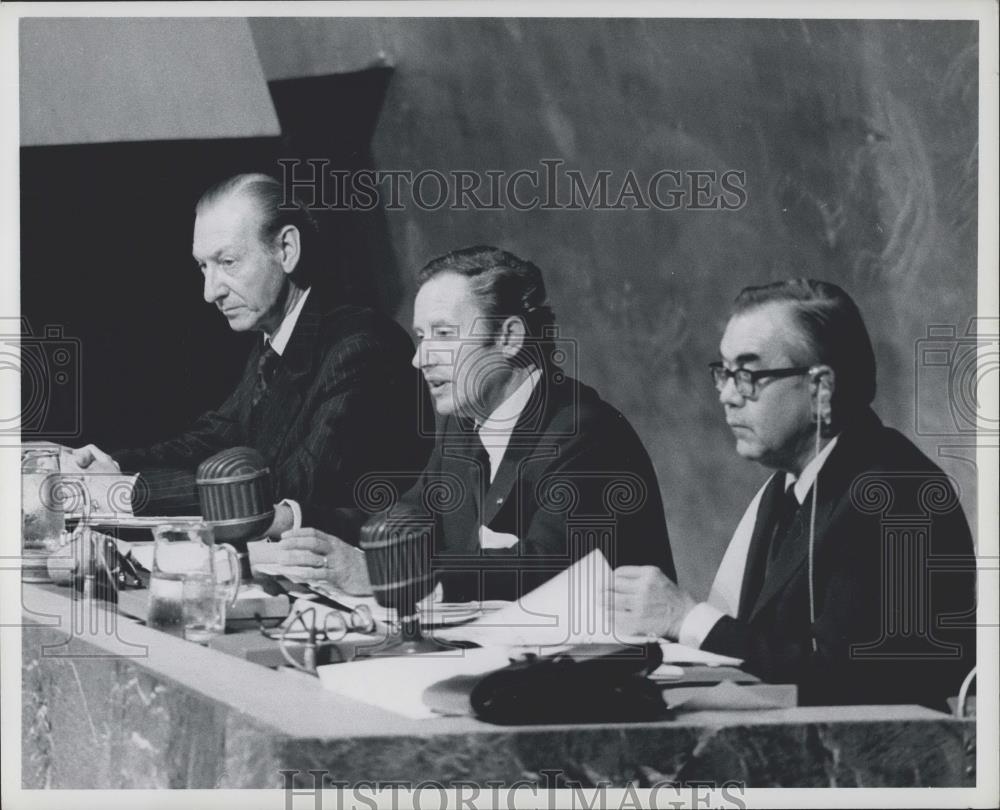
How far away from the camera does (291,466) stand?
3.89 metres

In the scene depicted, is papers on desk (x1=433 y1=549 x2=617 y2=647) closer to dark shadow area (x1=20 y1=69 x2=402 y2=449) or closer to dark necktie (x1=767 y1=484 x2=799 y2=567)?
dark necktie (x1=767 y1=484 x2=799 y2=567)

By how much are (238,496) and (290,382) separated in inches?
12.8

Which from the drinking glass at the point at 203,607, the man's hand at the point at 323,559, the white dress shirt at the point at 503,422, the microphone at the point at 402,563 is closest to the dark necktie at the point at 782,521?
the white dress shirt at the point at 503,422

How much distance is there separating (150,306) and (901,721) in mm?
2162

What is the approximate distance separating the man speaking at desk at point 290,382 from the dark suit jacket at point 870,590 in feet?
3.17

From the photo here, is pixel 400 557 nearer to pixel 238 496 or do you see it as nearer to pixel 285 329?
pixel 238 496

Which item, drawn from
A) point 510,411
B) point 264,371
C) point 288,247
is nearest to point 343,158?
point 288,247

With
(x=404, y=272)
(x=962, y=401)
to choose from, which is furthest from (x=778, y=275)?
(x=404, y=272)

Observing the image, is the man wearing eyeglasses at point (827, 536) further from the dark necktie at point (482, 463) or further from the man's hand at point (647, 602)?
the dark necktie at point (482, 463)

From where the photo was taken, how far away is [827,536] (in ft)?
12.3

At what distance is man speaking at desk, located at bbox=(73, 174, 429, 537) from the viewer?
12.7ft

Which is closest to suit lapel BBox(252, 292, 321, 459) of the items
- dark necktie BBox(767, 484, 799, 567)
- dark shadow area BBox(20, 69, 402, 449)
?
dark shadow area BBox(20, 69, 402, 449)

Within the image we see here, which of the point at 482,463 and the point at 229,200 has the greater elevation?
the point at 229,200

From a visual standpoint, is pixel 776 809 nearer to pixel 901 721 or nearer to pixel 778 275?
pixel 901 721
